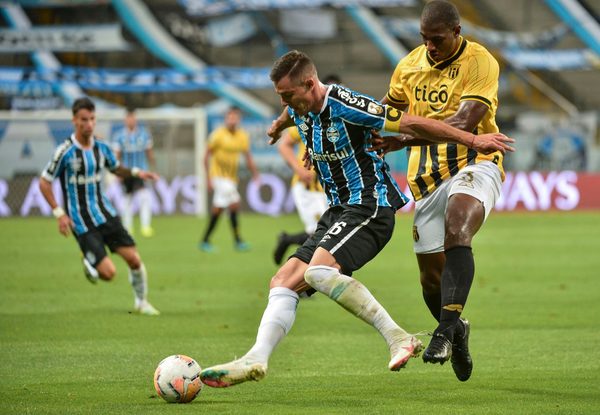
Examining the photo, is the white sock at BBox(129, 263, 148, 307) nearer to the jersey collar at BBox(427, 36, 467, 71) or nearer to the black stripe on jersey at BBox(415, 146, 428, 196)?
the black stripe on jersey at BBox(415, 146, 428, 196)

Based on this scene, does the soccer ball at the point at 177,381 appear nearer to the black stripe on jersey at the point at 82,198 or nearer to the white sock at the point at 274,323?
the white sock at the point at 274,323

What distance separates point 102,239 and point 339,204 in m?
4.66

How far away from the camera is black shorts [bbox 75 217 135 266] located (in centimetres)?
1087

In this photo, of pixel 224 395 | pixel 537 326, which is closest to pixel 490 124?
pixel 224 395

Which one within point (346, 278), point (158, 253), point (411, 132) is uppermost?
point (411, 132)

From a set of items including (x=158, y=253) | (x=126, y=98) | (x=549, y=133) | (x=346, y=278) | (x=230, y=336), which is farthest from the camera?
(x=126, y=98)

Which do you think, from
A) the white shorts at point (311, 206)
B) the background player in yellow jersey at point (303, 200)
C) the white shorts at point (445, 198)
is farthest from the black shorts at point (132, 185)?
the white shorts at point (445, 198)

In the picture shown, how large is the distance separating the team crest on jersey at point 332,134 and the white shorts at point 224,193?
12.4 meters

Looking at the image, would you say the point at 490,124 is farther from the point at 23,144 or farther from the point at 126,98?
the point at 126,98

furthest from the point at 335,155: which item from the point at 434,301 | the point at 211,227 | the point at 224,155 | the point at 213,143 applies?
the point at 224,155

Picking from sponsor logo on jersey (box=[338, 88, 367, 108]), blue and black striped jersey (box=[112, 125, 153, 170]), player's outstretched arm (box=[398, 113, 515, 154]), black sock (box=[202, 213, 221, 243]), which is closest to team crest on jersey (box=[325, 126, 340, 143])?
sponsor logo on jersey (box=[338, 88, 367, 108])

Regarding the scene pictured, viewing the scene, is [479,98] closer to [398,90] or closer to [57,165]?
[398,90]

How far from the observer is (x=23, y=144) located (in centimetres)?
2678

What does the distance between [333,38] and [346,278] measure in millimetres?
26921
